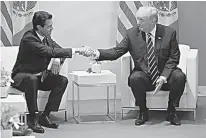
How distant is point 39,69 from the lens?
5.26 m

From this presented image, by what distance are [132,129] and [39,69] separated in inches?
44.2

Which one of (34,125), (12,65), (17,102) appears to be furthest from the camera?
(12,65)

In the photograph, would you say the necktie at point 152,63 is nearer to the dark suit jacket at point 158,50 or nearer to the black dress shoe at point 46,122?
the dark suit jacket at point 158,50

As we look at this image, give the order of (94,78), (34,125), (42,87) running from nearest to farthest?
(34,125)
(42,87)
(94,78)

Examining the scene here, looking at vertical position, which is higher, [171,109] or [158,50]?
[158,50]

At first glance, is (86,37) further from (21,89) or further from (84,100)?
(21,89)

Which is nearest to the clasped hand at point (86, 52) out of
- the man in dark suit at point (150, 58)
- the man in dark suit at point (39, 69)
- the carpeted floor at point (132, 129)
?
the man in dark suit at point (150, 58)

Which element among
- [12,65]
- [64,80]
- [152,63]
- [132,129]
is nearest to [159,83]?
[152,63]

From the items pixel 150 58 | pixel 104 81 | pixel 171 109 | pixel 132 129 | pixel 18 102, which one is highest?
pixel 150 58

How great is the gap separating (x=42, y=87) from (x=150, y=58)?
117 centimetres

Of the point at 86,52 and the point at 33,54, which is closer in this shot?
the point at 33,54

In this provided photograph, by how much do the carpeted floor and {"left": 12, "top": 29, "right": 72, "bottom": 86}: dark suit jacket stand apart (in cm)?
63

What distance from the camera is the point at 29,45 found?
5141 mm

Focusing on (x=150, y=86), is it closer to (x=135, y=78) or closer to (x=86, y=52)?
(x=135, y=78)
